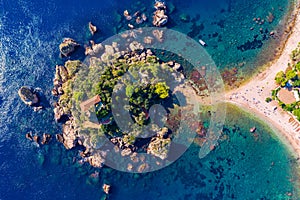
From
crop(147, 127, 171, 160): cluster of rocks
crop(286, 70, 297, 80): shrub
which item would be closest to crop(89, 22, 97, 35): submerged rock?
crop(147, 127, 171, 160): cluster of rocks

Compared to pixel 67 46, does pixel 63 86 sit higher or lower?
lower

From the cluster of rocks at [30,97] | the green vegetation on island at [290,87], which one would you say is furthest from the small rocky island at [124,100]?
the green vegetation on island at [290,87]

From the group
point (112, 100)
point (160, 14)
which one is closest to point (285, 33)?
point (160, 14)

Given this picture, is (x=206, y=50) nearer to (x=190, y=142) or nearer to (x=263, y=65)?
(x=263, y=65)

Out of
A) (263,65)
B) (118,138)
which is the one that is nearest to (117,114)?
(118,138)

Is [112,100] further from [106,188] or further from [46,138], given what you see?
[106,188]

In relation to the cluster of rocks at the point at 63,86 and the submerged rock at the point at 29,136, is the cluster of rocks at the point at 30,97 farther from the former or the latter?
the submerged rock at the point at 29,136

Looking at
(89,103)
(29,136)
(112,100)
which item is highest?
(29,136)
